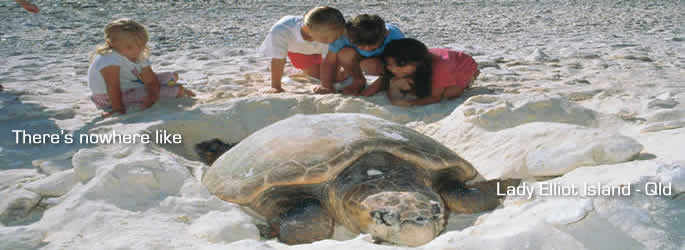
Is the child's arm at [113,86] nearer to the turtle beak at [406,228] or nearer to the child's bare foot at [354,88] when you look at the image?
the child's bare foot at [354,88]


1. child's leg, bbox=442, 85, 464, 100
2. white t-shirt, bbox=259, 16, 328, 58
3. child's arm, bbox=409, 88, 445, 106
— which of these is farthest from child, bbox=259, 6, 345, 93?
child's leg, bbox=442, 85, 464, 100

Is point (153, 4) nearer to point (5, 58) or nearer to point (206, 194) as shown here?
point (5, 58)

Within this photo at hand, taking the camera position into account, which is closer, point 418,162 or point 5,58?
point 418,162

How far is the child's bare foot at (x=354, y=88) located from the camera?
136 inches

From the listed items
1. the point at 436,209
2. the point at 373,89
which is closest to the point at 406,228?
the point at 436,209

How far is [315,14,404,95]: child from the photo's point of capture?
3.27 m

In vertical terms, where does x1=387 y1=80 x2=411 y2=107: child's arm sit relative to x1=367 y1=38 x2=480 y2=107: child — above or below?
below

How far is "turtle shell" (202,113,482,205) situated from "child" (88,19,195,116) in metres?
1.31

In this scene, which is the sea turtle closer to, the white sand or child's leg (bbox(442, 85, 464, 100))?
the white sand

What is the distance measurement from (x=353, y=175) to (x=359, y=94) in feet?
5.42

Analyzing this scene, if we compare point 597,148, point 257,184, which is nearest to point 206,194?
point 257,184

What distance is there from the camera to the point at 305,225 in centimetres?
172

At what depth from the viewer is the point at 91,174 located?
199cm

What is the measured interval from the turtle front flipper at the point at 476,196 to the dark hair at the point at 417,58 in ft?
4.31
